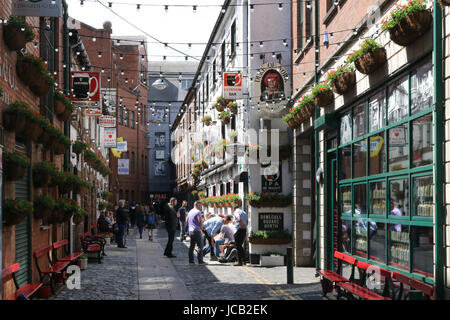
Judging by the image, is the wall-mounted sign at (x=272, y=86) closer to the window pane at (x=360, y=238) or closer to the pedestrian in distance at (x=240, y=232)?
the pedestrian in distance at (x=240, y=232)

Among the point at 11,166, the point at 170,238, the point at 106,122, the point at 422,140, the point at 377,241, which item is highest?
the point at 106,122

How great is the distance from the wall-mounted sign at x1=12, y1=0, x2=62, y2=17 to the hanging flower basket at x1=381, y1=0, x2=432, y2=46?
5.49 meters

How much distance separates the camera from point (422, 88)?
817 centimetres

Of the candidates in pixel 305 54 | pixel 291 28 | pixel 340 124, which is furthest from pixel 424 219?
pixel 291 28

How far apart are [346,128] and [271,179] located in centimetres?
570

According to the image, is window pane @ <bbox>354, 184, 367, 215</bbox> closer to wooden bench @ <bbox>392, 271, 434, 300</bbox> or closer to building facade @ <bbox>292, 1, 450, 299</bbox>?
building facade @ <bbox>292, 1, 450, 299</bbox>

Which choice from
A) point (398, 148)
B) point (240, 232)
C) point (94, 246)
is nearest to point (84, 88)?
point (94, 246)

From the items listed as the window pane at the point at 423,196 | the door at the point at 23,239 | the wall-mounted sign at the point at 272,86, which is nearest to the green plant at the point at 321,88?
the wall-mounted sign at the point at 272,86

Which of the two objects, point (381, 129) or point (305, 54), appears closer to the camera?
point (381, 129)

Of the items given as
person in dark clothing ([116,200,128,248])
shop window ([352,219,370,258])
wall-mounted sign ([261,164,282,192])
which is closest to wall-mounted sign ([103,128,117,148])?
person in dark clothing ([116,200,128,248])

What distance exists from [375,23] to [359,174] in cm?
277

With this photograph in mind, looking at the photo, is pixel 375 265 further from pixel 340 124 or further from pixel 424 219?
pixel 340 124

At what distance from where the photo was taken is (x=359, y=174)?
11453 mm

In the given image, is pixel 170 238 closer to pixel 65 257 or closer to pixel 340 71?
pixel 65 257
